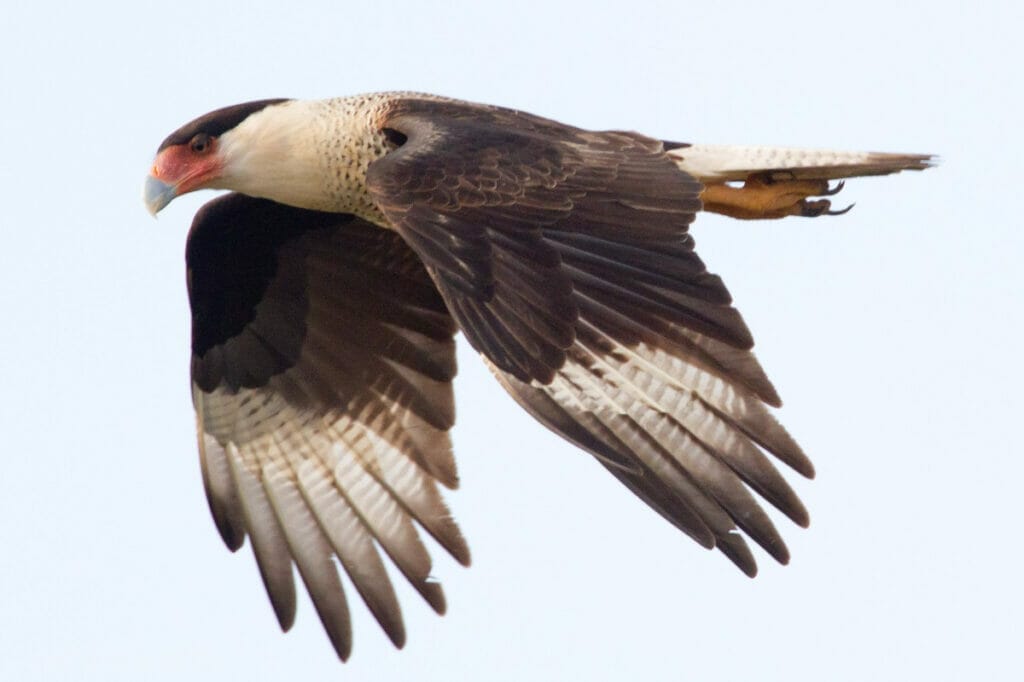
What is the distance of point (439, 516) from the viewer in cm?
736

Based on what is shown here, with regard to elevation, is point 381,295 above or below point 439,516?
above

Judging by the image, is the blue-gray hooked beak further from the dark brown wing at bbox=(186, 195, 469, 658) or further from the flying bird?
the dark brown wing at bbox=(186, 195, 469, 658)

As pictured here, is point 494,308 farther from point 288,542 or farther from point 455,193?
point 288,542

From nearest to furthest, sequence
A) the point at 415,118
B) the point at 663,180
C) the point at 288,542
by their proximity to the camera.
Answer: the point at 663,180 < the point at 415,118 < the point at 288,542

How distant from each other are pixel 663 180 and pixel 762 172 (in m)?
0.99

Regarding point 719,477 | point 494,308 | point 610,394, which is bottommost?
point 719,477

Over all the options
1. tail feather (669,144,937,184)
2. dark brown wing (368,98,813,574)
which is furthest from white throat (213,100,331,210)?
tail feather (669,144,937,184)

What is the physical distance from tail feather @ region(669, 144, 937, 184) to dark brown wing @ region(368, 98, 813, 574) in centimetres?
97

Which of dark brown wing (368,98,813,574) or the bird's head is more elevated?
the bird's head

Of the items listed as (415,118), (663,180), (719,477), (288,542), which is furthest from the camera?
(288,542)

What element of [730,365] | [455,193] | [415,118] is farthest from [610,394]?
[415,118]

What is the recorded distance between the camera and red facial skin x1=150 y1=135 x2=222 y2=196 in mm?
7281

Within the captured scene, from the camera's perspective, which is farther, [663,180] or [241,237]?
[241,237]

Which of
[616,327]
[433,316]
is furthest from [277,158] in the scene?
[616,327]
